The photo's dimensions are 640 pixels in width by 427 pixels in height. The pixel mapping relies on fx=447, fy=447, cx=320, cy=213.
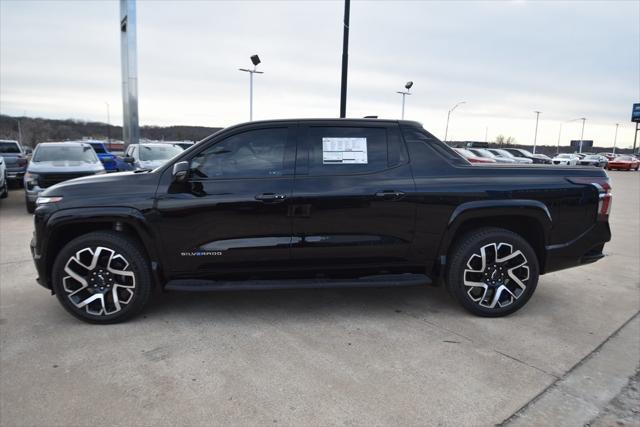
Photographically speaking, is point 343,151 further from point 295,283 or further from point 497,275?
point 497,275

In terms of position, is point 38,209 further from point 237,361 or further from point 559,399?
point 559,399

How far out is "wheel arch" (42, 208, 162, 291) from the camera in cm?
376

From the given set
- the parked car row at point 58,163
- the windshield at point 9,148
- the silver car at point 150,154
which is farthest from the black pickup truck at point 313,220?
the windshield at point 9,148

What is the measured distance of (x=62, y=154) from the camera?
11078mm

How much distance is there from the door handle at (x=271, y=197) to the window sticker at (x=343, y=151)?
1.67 ft

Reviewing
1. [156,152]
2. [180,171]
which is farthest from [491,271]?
[156,152]

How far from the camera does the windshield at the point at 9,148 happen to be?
612 inches

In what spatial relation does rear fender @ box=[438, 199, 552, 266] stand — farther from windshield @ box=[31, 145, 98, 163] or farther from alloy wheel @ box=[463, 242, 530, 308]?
windshield @ box=[31, 145, 98, 163]

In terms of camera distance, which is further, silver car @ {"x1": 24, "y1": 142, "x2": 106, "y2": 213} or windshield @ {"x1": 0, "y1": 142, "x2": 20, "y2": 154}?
windshield @ {"x1": 0, "y1": 142, "x2": 20, "y2": 154}

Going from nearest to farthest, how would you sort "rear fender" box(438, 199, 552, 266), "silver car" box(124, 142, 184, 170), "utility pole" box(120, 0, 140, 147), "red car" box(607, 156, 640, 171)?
"rear fender" box(438, 199, 552, 266) < "silver car" box(124, 142, 184, 170) < "utility pole" box(120, 0, 140, 147) < "red car" box(607, 156, 640, 171)

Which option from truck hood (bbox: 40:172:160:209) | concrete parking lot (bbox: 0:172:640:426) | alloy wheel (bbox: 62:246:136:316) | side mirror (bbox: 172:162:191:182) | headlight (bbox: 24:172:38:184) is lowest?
concrete parking lot (bbox: 0:172:640:426)

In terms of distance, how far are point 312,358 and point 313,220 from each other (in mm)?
1143

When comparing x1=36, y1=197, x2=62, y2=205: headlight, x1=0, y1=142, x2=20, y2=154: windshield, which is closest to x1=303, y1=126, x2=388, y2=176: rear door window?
x1=36, y1=197, x2=62, y2=205: headlight

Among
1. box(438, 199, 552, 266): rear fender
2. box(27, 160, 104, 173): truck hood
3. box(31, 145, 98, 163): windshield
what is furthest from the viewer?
box(31, 145, 98, 163): windshield
